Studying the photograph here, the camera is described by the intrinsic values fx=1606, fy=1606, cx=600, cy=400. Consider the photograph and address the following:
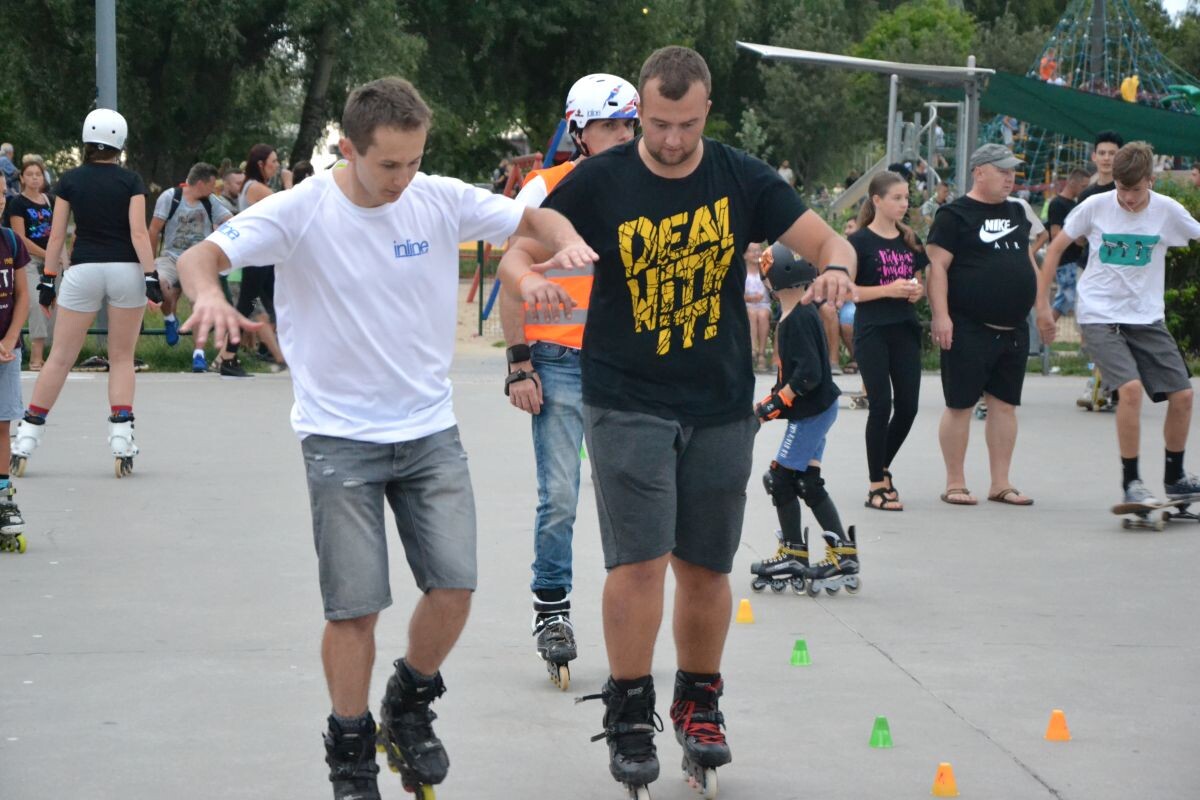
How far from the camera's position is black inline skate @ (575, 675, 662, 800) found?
14.0ft

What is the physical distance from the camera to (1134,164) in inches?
334

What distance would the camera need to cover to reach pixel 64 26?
78.1 ft

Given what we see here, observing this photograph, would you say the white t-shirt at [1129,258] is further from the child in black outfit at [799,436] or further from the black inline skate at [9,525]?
the black inline skate at [9,525]

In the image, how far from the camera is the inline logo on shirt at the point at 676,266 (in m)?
4.29

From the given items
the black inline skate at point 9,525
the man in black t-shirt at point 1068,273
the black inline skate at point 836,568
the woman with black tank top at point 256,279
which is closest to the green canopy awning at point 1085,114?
the man in black t-shirt at point 1068,273

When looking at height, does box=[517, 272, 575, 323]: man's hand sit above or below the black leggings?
above

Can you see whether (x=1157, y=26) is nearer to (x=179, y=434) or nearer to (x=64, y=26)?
(x=64, y=26)

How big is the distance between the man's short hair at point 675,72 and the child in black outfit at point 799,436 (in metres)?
2.18

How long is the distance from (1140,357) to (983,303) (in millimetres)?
907

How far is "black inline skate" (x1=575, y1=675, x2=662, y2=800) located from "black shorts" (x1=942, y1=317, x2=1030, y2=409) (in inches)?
204

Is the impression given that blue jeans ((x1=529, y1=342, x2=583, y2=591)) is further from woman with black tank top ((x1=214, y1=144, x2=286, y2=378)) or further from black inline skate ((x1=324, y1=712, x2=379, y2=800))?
woman with black tank top ((x1=214, y1=144, x2=286, y2=378))

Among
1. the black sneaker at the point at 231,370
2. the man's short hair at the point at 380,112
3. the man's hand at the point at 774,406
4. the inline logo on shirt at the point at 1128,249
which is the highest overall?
the man's short hair at the point at 380,112

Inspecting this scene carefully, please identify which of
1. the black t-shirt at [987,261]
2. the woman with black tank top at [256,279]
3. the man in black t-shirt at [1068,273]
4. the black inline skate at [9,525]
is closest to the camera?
the black inline skate at [9,525]

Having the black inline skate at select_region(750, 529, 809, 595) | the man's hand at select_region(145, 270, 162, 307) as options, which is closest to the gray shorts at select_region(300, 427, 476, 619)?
the black inline skate at select_region(750, 529, 809, 595)
